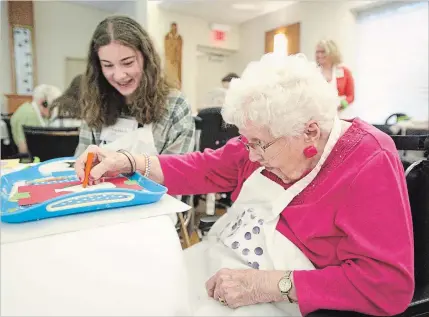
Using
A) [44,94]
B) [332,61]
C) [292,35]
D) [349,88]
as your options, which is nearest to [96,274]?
[44,94]

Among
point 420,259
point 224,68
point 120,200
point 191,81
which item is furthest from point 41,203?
point 224,68

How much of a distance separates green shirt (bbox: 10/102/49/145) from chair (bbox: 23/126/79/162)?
102 cm

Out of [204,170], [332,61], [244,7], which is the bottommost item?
[204,170]

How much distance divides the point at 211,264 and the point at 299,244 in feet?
0.84

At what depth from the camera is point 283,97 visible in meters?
0.79

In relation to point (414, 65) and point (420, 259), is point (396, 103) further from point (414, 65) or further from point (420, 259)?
point (420, 259)

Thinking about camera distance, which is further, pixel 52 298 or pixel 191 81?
pixel 191 81

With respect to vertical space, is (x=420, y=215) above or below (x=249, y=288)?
above

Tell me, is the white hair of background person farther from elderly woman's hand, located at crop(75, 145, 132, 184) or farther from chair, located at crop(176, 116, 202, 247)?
elderly woman's hand, located at crop(75, 145, 132, 184)

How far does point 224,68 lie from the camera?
24.5 ft

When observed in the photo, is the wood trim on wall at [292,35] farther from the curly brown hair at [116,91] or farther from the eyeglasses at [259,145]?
the eyeglasses at [259,145]

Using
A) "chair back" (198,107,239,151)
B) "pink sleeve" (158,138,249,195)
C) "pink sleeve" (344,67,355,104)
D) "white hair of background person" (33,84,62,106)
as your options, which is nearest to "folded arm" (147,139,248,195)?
"pink sleeve" (158,138,249,195)

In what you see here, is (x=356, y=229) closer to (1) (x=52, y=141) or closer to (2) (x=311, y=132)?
(2) (x=311, y=132)

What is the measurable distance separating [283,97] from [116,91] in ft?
2.95
